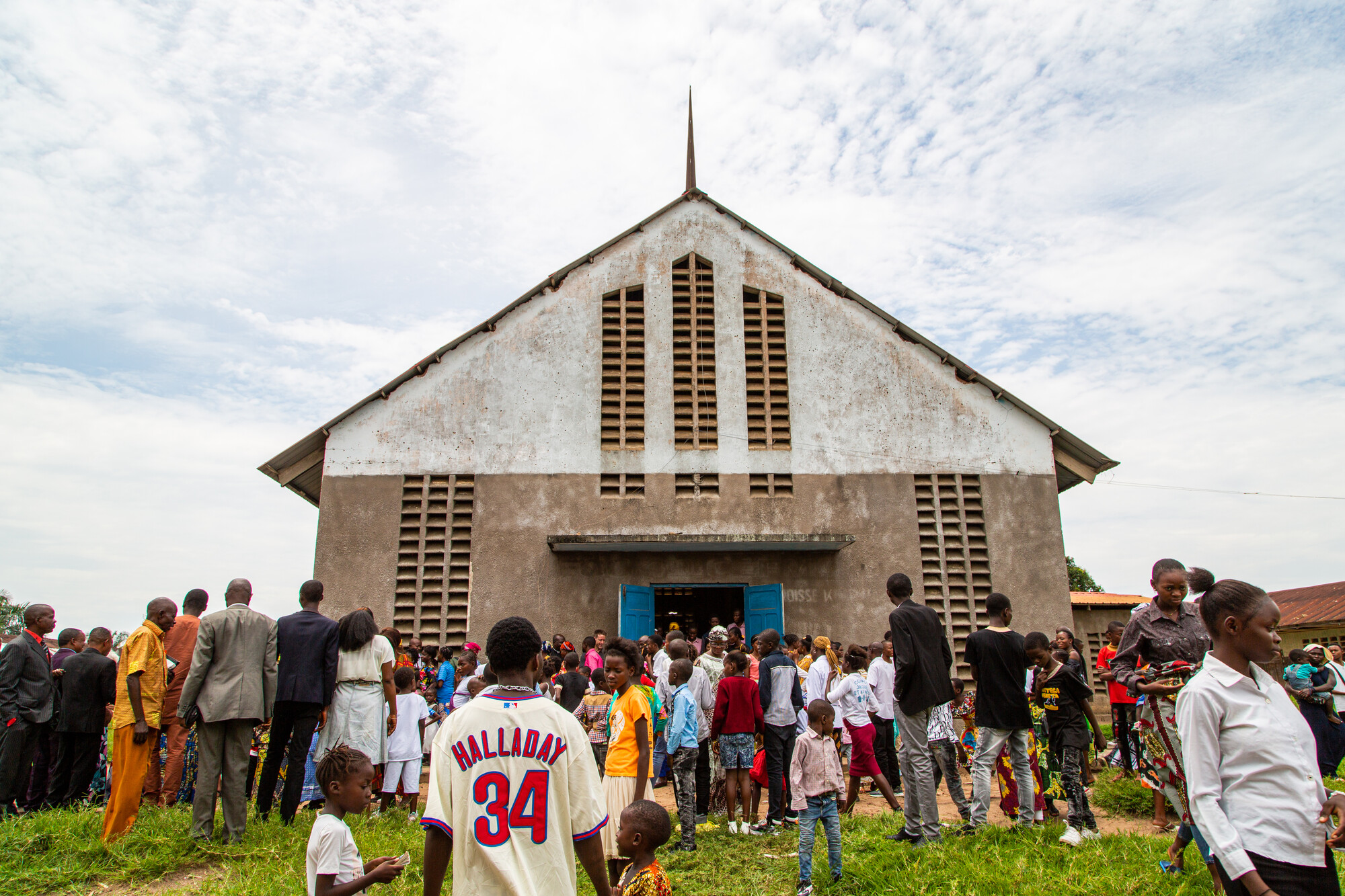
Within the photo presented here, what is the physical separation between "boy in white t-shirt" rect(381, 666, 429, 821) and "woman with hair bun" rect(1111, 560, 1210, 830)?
5777mm

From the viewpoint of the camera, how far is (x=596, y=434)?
554 inches

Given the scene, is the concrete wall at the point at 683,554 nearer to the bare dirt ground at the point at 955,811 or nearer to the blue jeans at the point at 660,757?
the bare dirt ground at the point at 955,811

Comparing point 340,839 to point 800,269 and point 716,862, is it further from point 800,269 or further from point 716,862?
point 800,269

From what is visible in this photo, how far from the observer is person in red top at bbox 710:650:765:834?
24.1 ft

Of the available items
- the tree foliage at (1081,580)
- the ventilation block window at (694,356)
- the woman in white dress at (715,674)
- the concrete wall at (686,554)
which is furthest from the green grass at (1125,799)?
the tree foliage at (1081,580)

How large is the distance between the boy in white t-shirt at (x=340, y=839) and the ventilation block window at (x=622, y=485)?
9.96 m

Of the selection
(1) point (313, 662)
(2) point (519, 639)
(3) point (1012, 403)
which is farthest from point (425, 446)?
(2) point (519, 639)

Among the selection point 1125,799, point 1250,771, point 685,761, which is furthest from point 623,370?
point 1250,771

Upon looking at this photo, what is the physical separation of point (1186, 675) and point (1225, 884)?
244cm

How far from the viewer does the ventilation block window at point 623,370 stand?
1416 centimetres

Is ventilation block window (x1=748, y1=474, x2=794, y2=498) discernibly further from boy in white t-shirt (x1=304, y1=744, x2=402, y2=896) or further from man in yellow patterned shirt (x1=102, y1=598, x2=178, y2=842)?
boy in white t-shirt (x1=304, y1=744, x2=402, y2=896)

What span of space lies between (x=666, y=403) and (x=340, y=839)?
1102 cm

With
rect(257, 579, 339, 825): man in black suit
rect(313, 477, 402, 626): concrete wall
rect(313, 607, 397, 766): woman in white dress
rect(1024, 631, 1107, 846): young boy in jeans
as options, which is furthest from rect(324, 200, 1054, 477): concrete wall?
rect(1024, 631, 1107, 846): young boy in jeans

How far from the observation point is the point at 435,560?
13.5 meters
